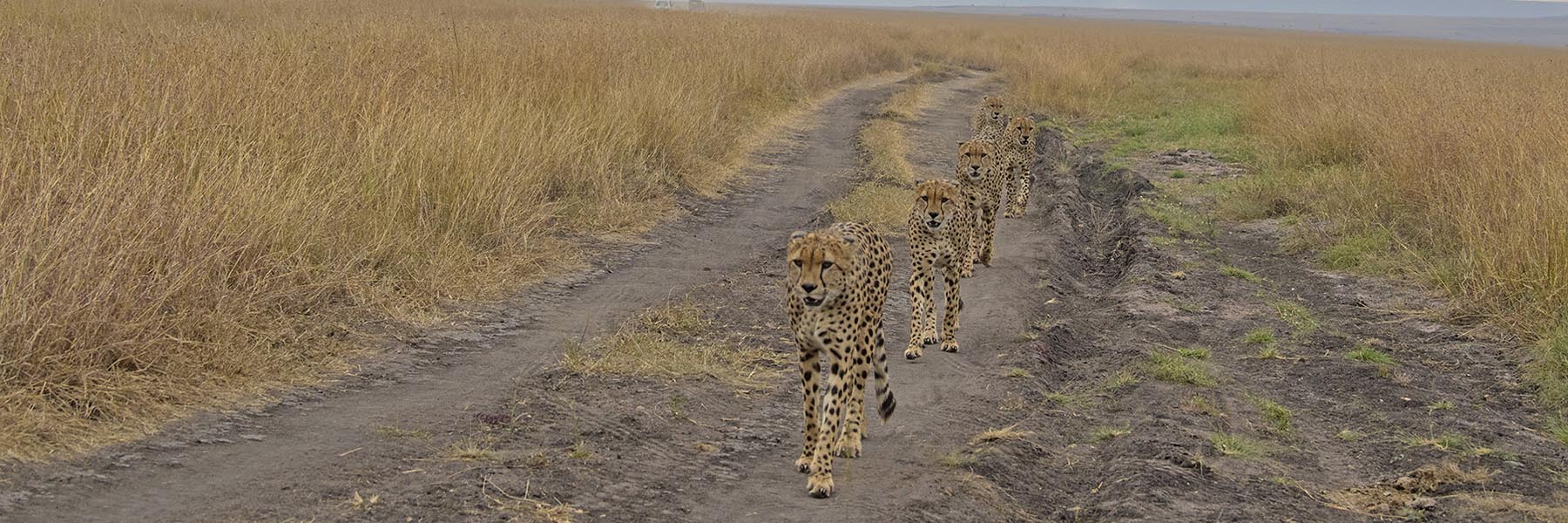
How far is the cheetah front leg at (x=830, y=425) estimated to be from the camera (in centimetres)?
471

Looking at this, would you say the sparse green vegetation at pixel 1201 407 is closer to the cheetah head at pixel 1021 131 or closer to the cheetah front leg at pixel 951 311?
the cheetah front leg at pixel 951 311

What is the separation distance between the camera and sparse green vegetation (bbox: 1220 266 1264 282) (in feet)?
29.3

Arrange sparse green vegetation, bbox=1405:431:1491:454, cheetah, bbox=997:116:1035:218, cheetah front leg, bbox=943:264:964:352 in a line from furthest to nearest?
1. cheetah, bbox=997:116:1035:218
2. cheetah front leg, bbox=943:264:964:352
3. sparse green vegetation, bbox=1405:431:1491:454

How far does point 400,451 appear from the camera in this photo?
4.86 metres

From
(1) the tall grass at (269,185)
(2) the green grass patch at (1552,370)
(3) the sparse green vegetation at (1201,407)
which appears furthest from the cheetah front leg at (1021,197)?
(3) the sparse green vegetation at (1201,407)

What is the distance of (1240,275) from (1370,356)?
2.20 metres

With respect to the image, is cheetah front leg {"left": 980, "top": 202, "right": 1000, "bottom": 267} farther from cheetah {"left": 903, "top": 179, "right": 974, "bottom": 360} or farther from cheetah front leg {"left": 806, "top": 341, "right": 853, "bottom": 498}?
cheetah front leg {"left": 806, "top": 341, "right": 853, "bottom": 498}

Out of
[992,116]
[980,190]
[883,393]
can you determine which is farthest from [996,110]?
[883,393]

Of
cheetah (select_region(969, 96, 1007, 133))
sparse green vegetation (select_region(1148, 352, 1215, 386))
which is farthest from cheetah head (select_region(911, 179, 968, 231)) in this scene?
cheetah (select_region(969, 96, 1007, 133))

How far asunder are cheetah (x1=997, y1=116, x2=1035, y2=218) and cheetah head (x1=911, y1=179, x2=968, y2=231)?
4288mm

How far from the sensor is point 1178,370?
21.1 ft

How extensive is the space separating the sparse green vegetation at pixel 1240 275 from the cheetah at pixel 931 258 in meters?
2.61

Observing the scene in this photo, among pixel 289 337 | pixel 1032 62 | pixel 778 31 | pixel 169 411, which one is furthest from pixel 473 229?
pixel 1032 62

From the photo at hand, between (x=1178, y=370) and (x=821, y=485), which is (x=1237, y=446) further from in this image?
(x=821, y=485)
